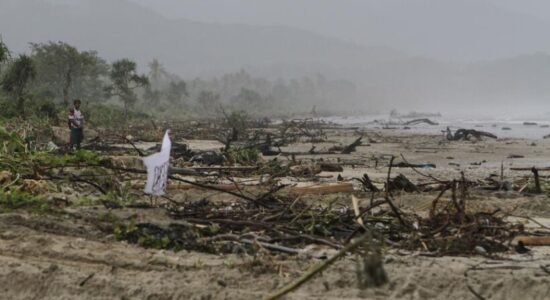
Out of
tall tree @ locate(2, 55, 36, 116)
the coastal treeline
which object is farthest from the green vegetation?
tall tree @ locate(2, 55, 36, 116)

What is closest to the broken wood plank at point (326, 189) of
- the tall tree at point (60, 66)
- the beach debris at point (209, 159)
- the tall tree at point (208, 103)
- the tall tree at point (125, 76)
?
the beach debris at point (209, 159)

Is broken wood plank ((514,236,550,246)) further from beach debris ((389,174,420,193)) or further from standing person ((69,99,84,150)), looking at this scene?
standing person ((69,99,84,150))

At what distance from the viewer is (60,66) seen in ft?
154

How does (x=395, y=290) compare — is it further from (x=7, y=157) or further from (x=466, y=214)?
(x=7, y=157)

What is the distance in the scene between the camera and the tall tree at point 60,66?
42.4 m

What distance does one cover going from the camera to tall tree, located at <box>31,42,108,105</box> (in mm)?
42438

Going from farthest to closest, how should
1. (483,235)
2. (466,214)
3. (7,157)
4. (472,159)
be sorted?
(472,159)
(7,157)
(466,214)
(483,235)

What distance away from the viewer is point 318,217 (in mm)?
4973

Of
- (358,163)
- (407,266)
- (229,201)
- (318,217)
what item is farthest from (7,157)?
(358,163)

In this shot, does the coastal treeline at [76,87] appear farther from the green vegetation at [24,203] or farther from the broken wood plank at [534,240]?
the broken wood plank at [534,240]

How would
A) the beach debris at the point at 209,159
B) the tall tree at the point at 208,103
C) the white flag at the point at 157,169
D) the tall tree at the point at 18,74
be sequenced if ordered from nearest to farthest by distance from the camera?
the white flag at the point at 157,169 → the beach debris at the point at 209,159 → the tall tree at the point at 18,74 → the tall tree at the point at 208,103

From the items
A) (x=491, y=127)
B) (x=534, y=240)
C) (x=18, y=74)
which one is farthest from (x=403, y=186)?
(x=491, y=127)

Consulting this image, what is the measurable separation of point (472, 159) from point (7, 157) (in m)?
12.2

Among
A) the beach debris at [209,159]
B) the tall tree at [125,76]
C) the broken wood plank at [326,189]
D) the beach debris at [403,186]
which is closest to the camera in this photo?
the broken wood plank at [326,189]
